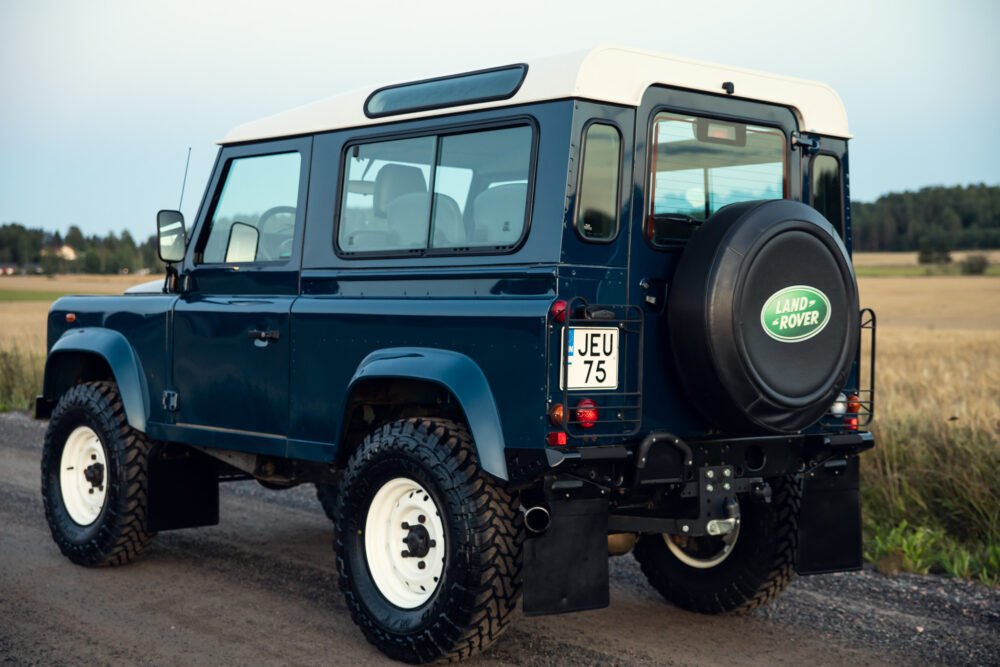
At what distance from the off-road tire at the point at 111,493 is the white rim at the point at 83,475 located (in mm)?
59

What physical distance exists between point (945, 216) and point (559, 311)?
44.5 metres

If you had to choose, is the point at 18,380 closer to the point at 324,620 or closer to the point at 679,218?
the point at 324,620

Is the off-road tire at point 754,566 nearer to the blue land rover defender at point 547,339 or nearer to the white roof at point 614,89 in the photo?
the blue land rover defender at point 547,339

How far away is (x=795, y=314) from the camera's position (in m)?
4.71

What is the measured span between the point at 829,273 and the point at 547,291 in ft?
3.91

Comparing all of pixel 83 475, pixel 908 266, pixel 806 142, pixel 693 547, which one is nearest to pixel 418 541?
pixel 693 547

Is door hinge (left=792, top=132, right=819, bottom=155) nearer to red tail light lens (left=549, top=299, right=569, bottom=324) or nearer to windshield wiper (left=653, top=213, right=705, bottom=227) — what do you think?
windshield wiper (left=653, top=213, right=705, bottom=227)

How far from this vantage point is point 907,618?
5492mm

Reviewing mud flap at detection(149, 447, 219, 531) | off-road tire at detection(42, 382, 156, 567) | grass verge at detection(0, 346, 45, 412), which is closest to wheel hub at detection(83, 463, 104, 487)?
off-road tire at detection(42, 382, 156, 567)

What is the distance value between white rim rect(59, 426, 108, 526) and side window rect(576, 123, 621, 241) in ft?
11.4

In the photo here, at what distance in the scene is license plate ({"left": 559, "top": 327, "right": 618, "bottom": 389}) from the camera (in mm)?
4387

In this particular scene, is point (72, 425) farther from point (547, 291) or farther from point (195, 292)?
point (547, 291)

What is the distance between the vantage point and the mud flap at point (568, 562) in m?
4.41

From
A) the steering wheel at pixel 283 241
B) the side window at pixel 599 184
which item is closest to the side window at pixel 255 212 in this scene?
the steering wheel at pixel 283 241
